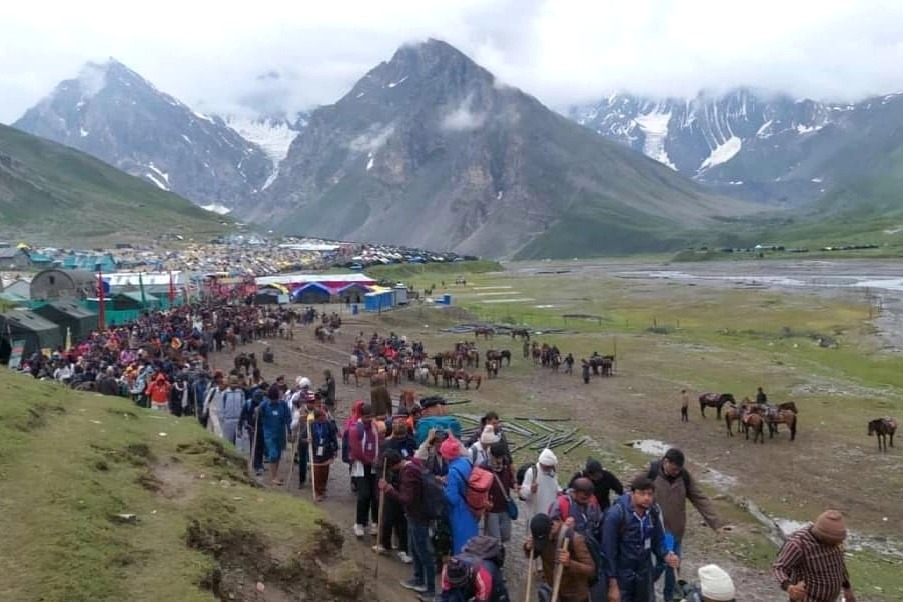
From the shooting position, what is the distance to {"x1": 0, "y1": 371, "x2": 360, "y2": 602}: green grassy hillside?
28.5ft

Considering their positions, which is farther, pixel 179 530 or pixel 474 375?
pixel 474 375

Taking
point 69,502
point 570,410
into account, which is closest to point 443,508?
point 69,502

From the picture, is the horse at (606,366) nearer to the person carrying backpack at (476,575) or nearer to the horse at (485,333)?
the horse at (485,333)

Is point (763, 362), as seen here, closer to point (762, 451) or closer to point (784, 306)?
point (762, 451)

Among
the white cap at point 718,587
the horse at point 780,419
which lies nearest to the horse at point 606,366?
the horse at point 780,419

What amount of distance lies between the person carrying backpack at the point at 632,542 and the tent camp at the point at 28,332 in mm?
36286

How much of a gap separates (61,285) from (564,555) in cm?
7177

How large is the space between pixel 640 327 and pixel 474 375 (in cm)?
3111

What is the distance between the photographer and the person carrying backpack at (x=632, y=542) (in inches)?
348

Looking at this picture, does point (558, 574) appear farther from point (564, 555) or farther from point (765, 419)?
point (765, 419)

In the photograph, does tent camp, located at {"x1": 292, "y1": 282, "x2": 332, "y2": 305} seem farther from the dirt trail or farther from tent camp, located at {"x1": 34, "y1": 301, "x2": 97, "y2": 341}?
tent camp, located at {"x1": 34, "y1": 301, "x2": 97, "y2": 341}

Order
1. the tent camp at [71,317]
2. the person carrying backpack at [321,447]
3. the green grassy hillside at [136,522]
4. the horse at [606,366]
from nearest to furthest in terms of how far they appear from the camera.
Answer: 1. the green grassy hillside at [136,522]
2. the person carrying backpack at [321,447]
3. the horse at [606,366]
4. the tent camp at [71,317]

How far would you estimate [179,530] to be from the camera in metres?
10.5

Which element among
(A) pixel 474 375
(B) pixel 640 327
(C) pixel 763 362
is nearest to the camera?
(A) pixel 474 375
